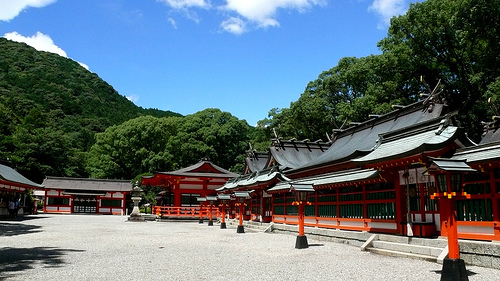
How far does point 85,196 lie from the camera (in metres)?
47.7

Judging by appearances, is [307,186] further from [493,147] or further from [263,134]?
[263,134]

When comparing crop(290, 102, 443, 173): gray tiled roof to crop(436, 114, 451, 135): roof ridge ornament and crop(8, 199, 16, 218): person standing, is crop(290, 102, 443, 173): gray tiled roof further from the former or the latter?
crop(8, 199, 16, 218): person standing

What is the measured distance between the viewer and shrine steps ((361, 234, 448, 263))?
10.2 meters

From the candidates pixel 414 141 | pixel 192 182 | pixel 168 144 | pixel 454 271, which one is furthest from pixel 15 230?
pixel 168 144

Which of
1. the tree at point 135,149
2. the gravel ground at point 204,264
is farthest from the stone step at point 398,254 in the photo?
the tree at point 135,149

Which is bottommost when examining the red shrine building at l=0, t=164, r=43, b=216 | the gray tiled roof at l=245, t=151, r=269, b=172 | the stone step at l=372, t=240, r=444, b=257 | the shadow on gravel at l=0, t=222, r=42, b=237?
the shadow on gravel at l=0, t=222, r=42, b=237

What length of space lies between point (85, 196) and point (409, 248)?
146 ft

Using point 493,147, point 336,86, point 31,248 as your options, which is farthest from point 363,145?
point 336,86

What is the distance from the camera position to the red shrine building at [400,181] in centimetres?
1015

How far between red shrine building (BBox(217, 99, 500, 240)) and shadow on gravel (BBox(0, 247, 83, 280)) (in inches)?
321

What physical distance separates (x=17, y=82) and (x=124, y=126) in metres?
41.7

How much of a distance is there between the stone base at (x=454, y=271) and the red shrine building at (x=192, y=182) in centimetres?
3069

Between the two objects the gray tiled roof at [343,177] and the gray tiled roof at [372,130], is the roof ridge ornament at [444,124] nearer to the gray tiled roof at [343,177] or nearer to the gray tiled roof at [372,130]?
the gray tiled roof at [343,177]

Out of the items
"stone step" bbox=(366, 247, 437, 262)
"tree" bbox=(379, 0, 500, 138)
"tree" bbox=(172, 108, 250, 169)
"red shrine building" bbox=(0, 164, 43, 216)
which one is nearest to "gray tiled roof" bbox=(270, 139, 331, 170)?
"tree" bbox=(379, 0, 500, 138)
